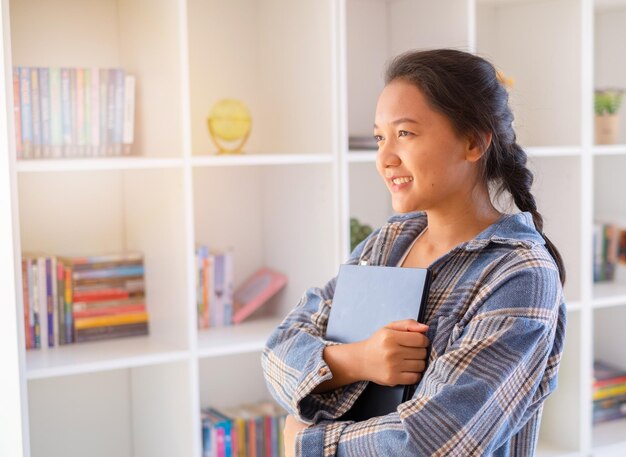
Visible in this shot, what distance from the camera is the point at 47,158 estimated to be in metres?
2.15

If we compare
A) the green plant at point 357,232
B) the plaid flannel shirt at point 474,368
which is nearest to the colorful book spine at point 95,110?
the green plant at point 357,232

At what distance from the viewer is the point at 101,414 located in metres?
2.53

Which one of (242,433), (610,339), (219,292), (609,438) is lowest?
(609,438)

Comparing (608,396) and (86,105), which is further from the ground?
(86,105)

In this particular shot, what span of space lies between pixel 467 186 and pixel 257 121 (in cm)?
131

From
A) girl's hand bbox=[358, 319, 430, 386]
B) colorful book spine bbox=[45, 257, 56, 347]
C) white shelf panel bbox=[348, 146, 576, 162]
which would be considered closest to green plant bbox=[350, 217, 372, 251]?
white shelf panel bbox=[348, 146, 576, 162]

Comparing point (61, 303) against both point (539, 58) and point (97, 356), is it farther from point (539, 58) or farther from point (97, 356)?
point (539, 58)

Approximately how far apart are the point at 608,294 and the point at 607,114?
58 cm

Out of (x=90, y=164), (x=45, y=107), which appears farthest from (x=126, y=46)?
(x=90, y=164)

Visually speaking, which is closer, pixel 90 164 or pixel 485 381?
pixel 485 381

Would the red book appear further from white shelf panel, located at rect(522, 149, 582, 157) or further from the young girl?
white shelf panel, located at rect(522, 149, 582, 157)

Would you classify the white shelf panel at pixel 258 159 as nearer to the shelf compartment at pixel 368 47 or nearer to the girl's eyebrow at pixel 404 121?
the shelf compartment at pixel 368 47

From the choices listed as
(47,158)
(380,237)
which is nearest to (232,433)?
(47,158)

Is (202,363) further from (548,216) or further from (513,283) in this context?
(513,283)
